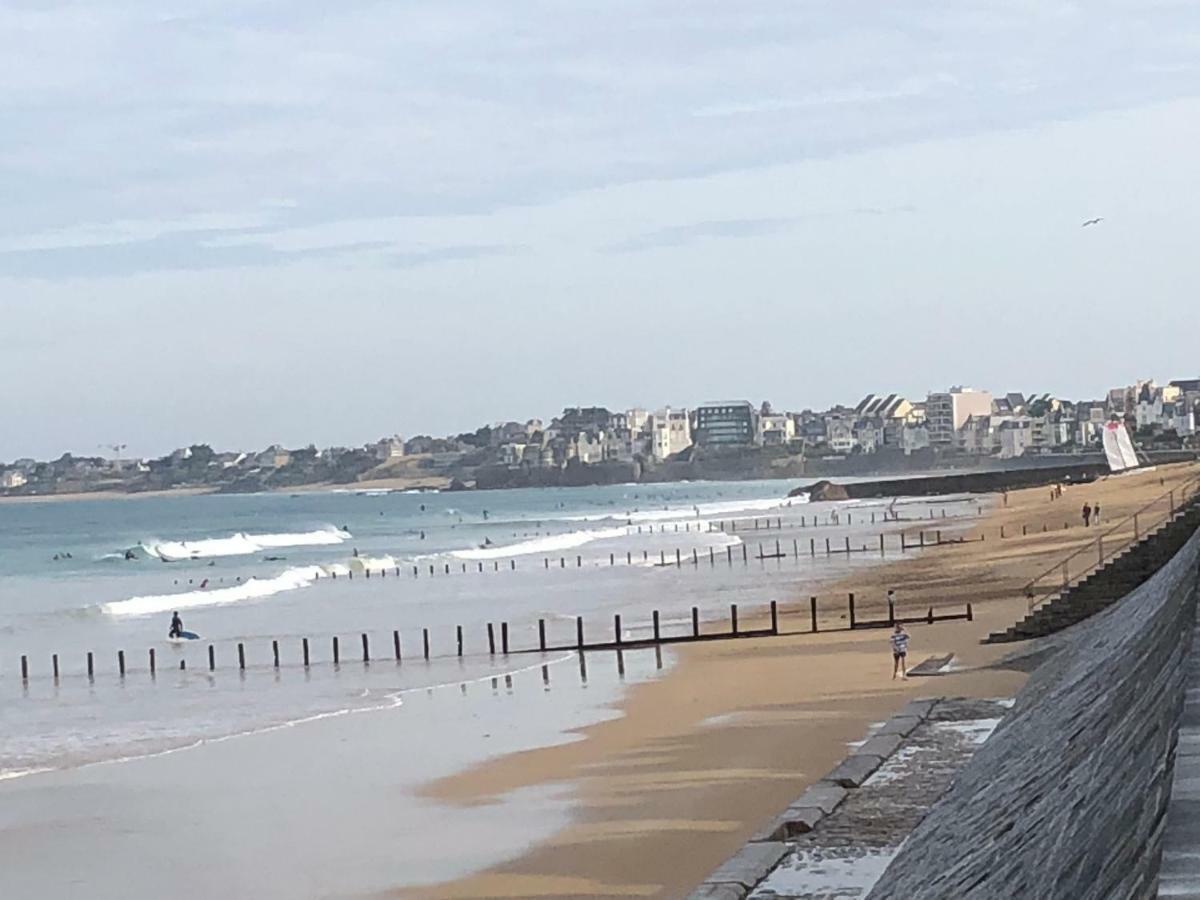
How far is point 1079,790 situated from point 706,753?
43.5 ft

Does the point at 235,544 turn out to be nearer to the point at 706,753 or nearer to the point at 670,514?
the point at 670,514

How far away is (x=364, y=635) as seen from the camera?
112 feet

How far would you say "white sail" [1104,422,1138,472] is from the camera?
114938 millimetres

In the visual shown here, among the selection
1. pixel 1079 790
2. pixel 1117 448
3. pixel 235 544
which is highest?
pixel 1079 790

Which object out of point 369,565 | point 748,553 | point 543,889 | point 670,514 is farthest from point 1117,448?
point 543,889

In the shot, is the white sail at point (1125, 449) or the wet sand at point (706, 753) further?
the white sail at point (1125, 449)

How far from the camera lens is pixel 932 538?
6612 cm

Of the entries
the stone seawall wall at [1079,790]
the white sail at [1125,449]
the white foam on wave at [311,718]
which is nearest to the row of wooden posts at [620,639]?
the white foam on wave at [311,718]

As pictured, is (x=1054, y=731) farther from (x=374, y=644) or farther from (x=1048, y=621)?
(x=374, y=644)

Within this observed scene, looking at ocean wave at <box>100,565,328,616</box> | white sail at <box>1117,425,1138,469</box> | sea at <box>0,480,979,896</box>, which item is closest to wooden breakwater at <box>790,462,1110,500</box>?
white sail at <box>1117,425,1138,469</box>

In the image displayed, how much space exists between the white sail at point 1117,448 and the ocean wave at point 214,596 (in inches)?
2539

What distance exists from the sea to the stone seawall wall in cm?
563

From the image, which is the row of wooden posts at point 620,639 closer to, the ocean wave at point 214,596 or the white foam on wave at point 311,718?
the white foam on wave at point 311,718

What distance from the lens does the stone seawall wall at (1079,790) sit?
4.48 m
